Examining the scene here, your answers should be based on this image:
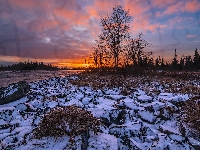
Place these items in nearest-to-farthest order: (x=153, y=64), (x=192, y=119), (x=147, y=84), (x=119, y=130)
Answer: (x=119, y=130), (x=192, y=119), (x=147, y=84), (x=153, y=64)

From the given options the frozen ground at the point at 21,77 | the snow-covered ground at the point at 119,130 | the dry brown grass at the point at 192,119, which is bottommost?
the frozen ground at the point at 21,77

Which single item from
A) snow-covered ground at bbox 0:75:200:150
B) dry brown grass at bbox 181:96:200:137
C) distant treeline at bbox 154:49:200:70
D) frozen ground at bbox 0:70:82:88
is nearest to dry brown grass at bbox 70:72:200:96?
snow-covered ground at bbox 0:75:200:150

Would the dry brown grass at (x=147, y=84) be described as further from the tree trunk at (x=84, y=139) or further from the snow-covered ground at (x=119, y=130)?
the tree trunk at (x=84, y=139)

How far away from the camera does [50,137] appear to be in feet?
14.6

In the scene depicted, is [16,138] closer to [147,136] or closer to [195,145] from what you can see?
[147,136]

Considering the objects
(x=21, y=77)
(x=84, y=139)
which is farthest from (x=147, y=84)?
(x=21, y=77)

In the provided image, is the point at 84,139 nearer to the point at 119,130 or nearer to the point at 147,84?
the point at 119,130

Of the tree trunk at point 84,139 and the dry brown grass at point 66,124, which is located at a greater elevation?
the dry brown grass at point 66,124

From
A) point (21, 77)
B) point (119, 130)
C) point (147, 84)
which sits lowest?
point (21, 77)

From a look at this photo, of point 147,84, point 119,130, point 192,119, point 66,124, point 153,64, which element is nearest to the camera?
point 66,124

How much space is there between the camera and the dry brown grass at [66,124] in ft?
14.6

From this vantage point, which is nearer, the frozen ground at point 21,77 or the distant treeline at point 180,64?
the frozen ground at point 21,77

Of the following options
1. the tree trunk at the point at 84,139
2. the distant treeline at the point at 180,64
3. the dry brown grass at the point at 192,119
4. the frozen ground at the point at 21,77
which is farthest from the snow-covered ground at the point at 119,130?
the distant treeline at the point at 180,64

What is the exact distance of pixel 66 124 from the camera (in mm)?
4684
